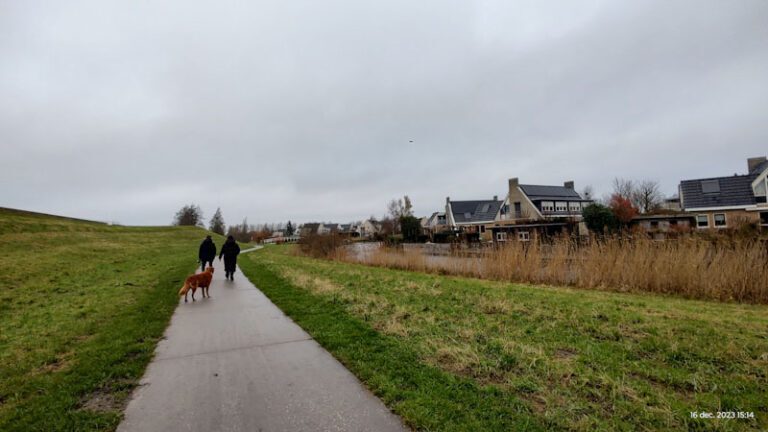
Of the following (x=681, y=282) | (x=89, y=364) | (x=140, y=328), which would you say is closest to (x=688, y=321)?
(x=681, y=282)

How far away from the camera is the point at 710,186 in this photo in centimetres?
3089

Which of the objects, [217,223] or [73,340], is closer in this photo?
[73,340]

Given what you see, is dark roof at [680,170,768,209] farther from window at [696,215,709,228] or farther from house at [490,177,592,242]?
house at [490,177,592,242]

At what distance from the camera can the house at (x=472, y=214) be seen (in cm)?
5134

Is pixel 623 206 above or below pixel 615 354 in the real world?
above

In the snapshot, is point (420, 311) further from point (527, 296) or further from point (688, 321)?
point (688, 321)

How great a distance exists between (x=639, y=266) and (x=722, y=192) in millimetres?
30460

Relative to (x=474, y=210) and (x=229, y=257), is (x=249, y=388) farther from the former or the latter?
(x=474, y=210)

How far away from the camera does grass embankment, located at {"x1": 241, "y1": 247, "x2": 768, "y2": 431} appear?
2816 millimetres

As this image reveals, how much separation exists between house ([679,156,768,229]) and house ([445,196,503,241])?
71.5 feet

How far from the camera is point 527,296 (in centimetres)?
799

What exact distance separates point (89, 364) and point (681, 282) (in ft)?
40.4

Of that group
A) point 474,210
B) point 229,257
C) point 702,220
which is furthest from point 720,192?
point 229,257

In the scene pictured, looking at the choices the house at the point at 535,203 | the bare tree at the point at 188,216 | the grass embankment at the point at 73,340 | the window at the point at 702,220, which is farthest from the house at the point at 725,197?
the bare tree at the point at 188,216
